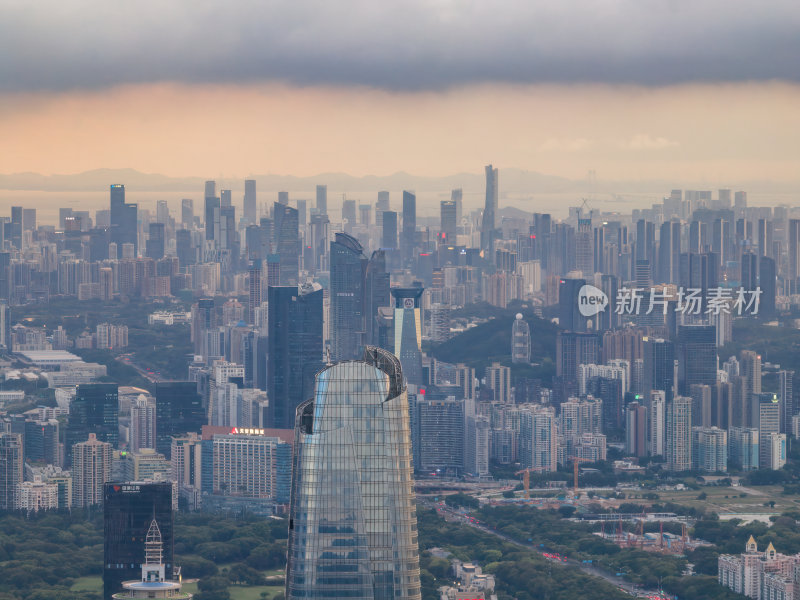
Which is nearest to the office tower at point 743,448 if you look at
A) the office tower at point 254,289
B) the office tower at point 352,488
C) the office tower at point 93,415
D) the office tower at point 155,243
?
the office tower at point 93,415

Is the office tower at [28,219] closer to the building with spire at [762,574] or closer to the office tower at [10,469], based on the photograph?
the office tower at [10,469]

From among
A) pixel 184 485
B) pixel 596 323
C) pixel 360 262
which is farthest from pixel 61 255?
pixel 184 485

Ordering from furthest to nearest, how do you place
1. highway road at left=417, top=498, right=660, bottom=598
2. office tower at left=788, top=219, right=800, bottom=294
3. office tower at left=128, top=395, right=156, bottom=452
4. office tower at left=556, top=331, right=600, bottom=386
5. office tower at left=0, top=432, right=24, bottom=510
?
office tower at left=788, top=219, right=800, bottom=294
office tower at left=556, top=331, right=600, bottom=386
office tower at left=128, top=395, right=156, bottom=452
office tower at left=0, top=432, right=24, bottom=510
highway road at left=417, top=498, right=660, bottom=598

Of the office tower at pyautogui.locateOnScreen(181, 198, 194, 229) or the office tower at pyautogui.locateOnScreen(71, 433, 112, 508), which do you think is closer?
the office tower at pyautogui.locateOnScreen(71, 433, 112, 508)

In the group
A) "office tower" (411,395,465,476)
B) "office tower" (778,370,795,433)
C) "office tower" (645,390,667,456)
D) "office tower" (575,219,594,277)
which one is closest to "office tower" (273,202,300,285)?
"office tower" (575,219,594,277)

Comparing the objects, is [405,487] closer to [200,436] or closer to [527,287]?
[200,436]

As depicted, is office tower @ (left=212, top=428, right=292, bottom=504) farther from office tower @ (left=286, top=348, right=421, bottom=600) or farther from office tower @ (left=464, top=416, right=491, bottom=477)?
office tower @ (left=286, top=348, right=421, bottom=600)
